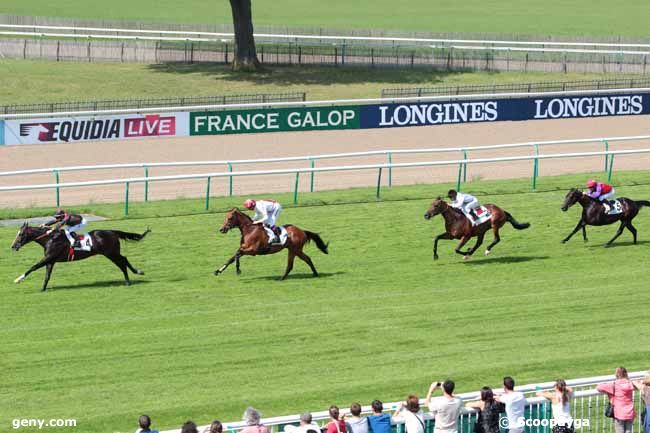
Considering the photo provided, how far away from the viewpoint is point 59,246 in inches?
738

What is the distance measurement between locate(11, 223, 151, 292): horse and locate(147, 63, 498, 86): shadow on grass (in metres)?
29.9

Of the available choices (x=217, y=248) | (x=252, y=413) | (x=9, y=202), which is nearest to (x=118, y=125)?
(x=9, y=202)

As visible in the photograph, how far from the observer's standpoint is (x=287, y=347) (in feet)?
51.3

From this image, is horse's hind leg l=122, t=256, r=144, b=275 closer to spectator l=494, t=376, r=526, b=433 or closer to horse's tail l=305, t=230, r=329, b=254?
horse's tail l=305, t=230, r=329, b=254

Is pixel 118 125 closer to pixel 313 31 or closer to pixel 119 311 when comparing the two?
pixel 119 311

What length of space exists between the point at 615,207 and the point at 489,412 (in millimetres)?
11436

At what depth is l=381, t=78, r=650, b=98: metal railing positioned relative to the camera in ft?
146

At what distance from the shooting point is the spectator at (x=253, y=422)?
10.2m

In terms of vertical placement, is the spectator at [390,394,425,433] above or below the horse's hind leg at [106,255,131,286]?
below

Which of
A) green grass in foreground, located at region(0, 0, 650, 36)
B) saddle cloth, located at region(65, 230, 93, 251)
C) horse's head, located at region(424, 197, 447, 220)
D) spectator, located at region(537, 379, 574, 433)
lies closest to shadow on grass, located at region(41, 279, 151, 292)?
saddle cloth, located at region(65, 230, 93, 251)

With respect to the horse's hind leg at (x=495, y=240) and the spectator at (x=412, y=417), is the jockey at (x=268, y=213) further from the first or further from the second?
the spectator at (x=412, y=417)

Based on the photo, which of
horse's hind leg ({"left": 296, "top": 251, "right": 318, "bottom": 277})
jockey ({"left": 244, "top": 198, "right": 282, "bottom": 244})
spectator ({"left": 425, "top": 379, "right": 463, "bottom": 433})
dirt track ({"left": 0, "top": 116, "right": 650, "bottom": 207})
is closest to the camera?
spectator ({"left": 425, "top": 379, "right": 463, "bottom": 433})

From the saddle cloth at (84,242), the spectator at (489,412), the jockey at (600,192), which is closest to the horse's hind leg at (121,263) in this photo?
the saddle cloth at (84,242)

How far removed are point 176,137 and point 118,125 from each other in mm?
1989
